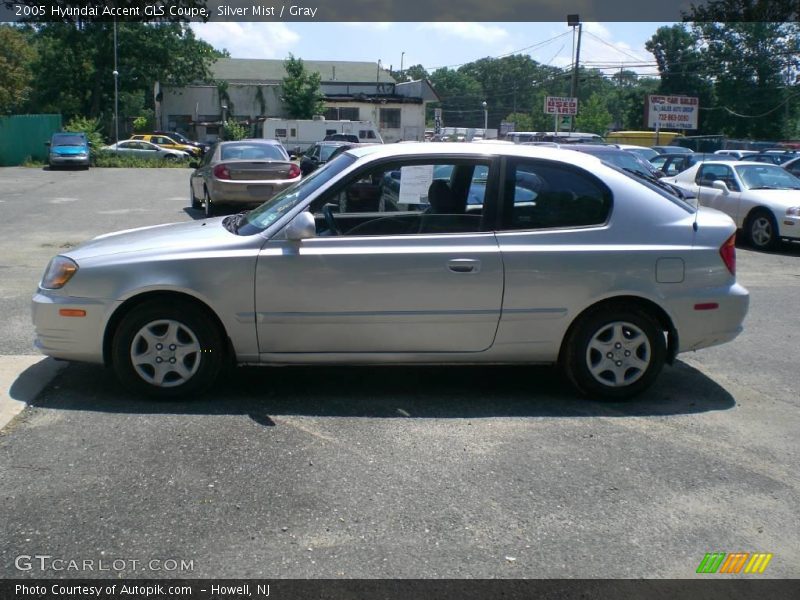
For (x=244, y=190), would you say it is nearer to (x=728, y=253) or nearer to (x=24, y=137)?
(x=728, y=253)

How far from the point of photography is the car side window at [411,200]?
577cm

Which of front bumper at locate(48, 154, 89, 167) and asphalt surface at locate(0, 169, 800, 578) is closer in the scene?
asphalt surface at locate(0, 169, 800, 578)

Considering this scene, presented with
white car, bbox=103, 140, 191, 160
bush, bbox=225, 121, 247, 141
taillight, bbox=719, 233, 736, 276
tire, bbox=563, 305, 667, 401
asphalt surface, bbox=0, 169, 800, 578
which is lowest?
asphalt surface, bbox=0, 169, 800, 578

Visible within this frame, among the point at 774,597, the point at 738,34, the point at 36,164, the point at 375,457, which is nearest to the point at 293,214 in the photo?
the point at 375,457

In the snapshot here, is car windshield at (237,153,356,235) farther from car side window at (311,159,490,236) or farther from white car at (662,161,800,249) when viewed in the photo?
white car at (662,161,800,249)

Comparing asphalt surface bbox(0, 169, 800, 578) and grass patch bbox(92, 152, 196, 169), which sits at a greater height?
grass patch bbox(92, 152, 196, 169)

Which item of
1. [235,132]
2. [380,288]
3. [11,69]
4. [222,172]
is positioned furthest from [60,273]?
[235,132]

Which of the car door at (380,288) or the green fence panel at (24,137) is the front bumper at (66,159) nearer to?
the green fence panel at (24,137)

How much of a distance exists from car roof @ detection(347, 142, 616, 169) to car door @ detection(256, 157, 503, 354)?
0.24 metres

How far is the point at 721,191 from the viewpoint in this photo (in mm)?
15898

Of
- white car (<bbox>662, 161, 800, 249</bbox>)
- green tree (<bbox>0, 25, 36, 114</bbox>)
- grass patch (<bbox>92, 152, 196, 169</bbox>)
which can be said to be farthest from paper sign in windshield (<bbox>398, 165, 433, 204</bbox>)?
green tree (<bbox>0, 25, 36, 114</bbox>)

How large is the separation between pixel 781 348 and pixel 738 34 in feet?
203

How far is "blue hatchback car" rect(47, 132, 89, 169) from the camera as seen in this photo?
36.9m

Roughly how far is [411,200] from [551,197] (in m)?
0.96
